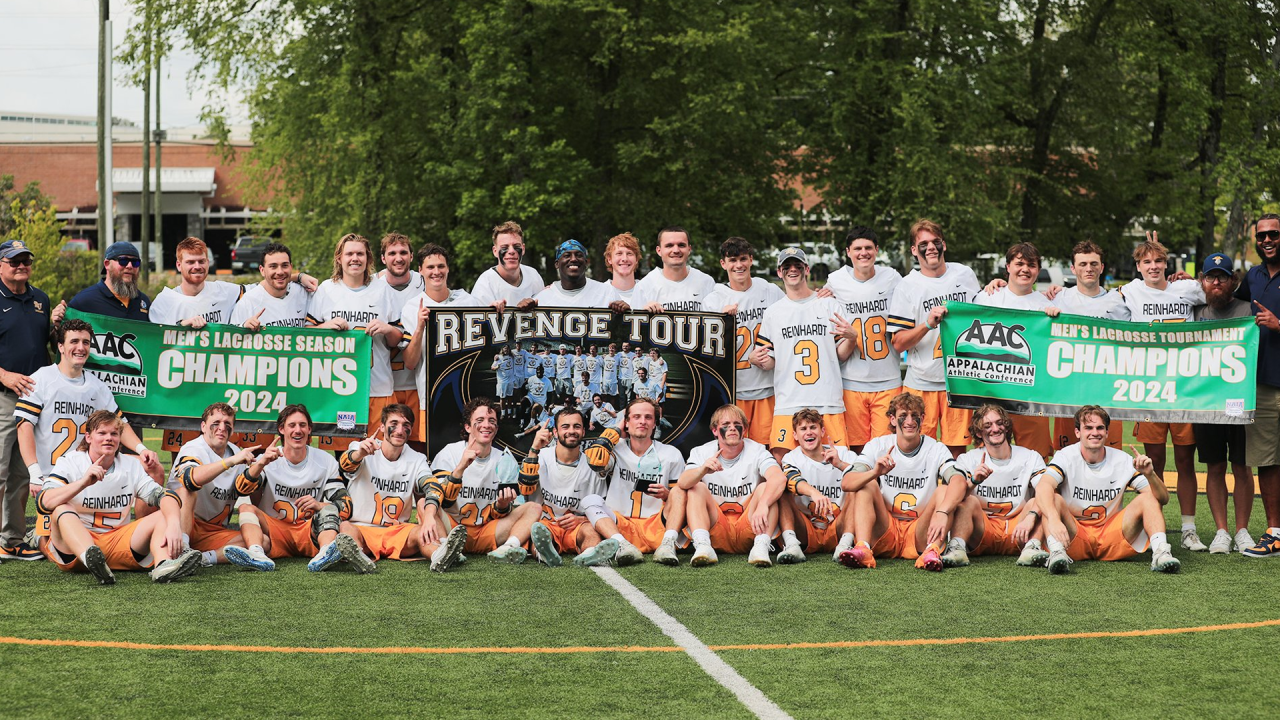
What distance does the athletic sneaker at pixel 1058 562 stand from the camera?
7660mm

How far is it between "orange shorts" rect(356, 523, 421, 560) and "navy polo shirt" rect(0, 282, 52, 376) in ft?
7.86

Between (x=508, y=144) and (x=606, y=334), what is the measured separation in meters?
14.0

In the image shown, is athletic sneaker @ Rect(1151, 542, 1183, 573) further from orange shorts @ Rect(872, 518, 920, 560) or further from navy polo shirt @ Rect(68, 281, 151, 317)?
navy polo shirt @ Rect(68, 281, 151, 317)

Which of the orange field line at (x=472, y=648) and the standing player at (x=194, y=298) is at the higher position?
the standing player at (x=194, y=298)

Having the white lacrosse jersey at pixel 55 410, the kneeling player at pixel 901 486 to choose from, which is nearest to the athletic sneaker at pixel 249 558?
the white lacrosse jersey at pixel 55 410

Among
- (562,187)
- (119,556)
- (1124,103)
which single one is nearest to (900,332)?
(119,556)

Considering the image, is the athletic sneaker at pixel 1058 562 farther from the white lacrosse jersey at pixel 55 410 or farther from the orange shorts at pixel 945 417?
the white lacrosse jersey at pixel 55 410

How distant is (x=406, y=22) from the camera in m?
23.0

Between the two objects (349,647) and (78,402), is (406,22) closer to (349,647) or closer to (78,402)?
(78,402)

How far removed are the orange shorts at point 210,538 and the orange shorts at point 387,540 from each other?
765 millimetres

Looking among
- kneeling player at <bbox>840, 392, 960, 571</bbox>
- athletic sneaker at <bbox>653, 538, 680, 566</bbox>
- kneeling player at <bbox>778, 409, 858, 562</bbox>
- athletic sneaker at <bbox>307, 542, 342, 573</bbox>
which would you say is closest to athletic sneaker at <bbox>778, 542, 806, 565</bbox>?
kneeling player at <bbox>778, 409, 858, 562</bbox>

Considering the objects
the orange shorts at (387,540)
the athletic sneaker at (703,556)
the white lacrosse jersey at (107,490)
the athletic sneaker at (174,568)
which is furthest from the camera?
the orange shorts at (387,540)

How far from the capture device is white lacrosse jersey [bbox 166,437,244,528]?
26.0 ft

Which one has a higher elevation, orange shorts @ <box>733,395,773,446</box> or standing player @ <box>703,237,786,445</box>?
standing player @ <box>703,237,786,445</box>
